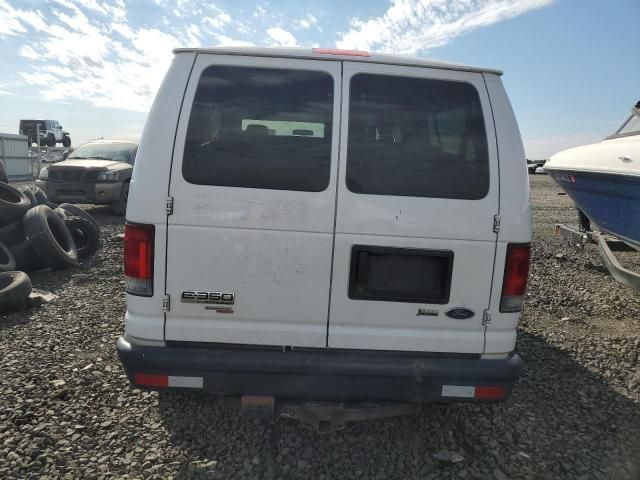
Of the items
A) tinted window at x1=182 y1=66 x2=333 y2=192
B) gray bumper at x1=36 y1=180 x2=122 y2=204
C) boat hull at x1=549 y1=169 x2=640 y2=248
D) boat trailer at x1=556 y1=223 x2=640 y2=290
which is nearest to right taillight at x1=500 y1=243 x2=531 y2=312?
tinted window at x1=182 y1=66 x2=333 y2=192

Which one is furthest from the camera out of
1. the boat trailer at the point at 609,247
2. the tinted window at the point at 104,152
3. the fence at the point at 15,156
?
the fence at the point at 15,156

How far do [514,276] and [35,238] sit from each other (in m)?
6.12

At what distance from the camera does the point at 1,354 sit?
3889 millimetres

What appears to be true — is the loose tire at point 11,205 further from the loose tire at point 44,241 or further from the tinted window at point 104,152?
the tinted window at point 104,152

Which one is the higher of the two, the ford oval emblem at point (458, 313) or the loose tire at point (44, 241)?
the ford oval emblem at point (458, 313)

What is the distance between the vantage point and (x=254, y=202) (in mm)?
2434

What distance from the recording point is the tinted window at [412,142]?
250cm

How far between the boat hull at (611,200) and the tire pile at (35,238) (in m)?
6.87

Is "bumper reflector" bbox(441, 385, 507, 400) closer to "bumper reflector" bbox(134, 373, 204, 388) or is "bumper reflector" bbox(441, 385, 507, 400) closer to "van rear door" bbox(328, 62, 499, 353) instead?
"van rear door" bbox(328, 62, 499, 353)

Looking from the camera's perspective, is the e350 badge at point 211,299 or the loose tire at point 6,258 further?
the loose tire at point 6,258


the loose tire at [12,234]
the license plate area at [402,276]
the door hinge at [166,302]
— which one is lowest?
the loose tire at [12,234]

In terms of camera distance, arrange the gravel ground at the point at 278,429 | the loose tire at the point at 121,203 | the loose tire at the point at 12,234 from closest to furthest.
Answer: the gravel ground at the point at 278,429 → the loose tire at the point at 12,234 → the loose tire at the point at 121,203

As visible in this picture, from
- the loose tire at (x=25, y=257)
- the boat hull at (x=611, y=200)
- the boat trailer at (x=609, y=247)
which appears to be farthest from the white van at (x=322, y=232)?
the loose tire at (x=25, y=257)

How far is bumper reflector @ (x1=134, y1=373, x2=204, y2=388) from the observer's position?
248cm
